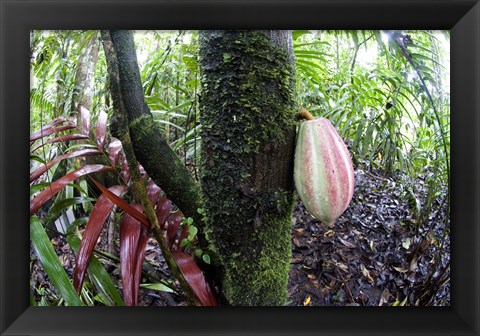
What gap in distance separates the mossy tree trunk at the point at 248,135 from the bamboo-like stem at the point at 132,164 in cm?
A: 14

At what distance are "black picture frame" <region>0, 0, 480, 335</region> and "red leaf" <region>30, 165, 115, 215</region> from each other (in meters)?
0.03

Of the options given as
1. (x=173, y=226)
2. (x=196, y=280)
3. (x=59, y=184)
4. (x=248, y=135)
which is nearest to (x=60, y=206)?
(x=59, y=184)

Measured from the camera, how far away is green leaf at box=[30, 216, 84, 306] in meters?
0.86

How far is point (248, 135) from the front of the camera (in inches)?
34.2

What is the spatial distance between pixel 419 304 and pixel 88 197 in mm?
887

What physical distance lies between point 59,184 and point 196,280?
41 centimetres

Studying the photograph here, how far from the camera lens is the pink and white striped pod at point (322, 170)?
33.1 inches

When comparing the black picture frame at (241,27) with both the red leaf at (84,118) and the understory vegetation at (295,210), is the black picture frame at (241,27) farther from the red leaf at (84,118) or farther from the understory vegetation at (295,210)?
the red leaf at (84,118)

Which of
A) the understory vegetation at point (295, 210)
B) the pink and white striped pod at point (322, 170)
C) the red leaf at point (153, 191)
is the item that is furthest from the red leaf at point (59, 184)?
the pink and white striped pod at point (322, 170)

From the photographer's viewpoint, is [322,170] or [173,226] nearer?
[322,170]

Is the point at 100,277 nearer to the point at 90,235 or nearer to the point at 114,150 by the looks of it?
the point at 90,235

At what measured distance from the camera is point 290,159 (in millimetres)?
881
